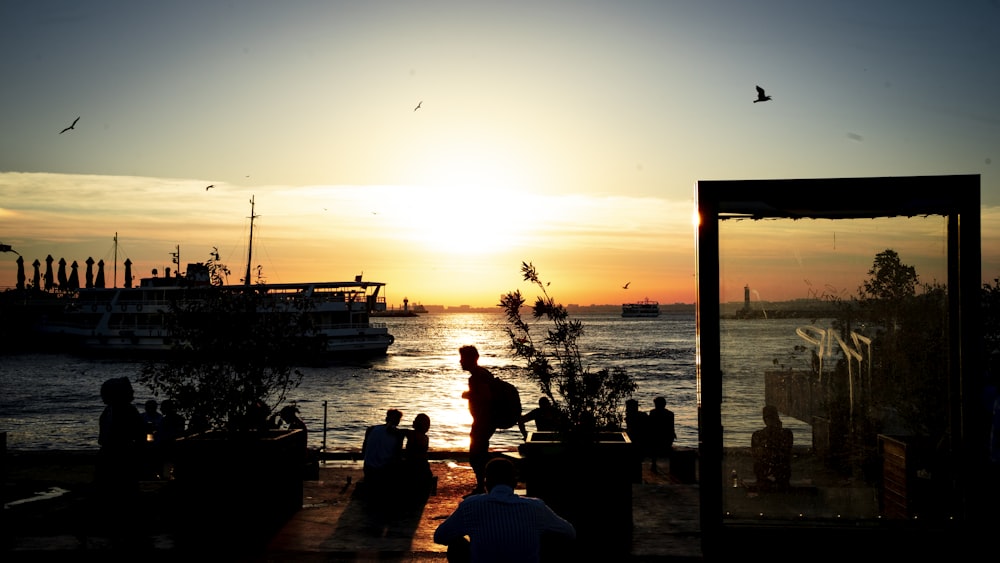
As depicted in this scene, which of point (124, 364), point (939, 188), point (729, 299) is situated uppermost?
point (939, 188)

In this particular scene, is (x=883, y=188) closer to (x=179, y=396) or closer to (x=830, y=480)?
(x=830, y=480)

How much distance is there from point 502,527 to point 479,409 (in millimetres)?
4198

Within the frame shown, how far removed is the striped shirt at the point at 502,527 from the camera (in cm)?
380

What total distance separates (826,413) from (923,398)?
631mm

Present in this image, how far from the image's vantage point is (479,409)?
802 cm

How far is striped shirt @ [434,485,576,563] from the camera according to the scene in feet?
12.5

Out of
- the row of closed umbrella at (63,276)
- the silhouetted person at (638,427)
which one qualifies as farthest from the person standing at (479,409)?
the row of closed umbrella at (63,276)

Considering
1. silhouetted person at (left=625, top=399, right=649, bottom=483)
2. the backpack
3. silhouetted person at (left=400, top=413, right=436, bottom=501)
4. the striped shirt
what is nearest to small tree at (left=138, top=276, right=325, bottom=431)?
silhouetted person at (left=400, top=413, right=436, bottom=501)

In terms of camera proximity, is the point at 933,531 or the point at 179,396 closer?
the point at 933,531

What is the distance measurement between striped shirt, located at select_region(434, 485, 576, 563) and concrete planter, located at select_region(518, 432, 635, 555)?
2.37 meters

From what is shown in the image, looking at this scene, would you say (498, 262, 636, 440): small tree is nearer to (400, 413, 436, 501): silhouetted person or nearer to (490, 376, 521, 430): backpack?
(490, 376, 521, 430): backpack

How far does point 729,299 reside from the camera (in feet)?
17.8

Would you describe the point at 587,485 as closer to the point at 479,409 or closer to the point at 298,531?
the point at 479,409

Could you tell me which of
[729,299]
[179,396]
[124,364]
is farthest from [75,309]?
[729,299]
